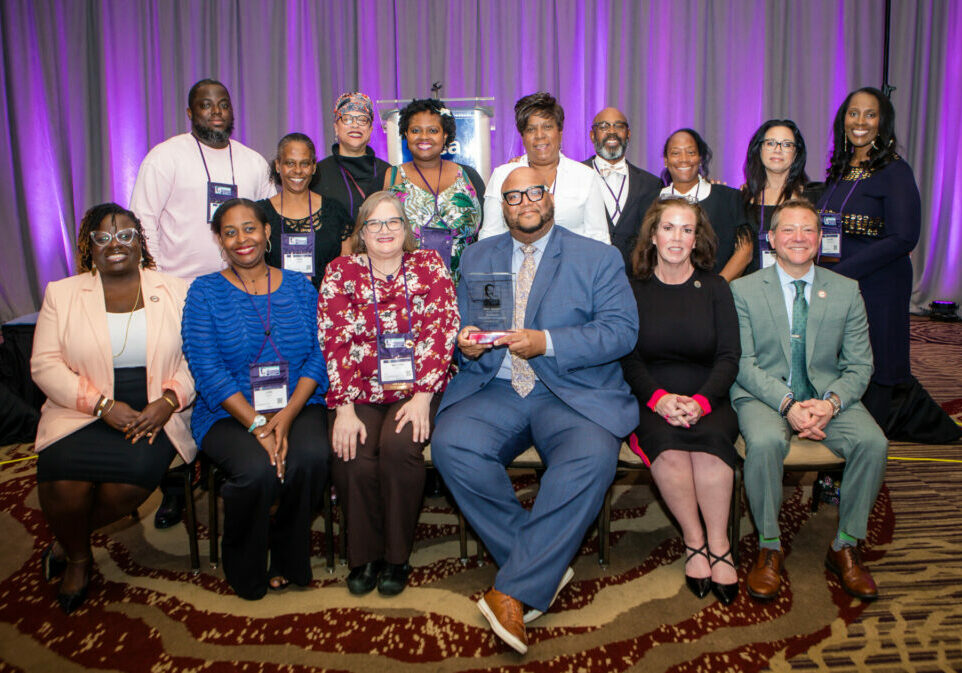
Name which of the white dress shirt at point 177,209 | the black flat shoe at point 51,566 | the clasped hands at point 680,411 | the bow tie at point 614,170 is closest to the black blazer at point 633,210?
the bow tie at point 614,170

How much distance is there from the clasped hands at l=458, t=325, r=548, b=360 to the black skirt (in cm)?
135

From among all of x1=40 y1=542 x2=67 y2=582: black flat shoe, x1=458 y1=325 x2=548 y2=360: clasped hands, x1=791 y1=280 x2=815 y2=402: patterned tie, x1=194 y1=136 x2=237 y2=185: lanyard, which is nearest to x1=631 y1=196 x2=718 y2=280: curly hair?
x1=791 y1=280 x2=815 y2=402: patterned tie

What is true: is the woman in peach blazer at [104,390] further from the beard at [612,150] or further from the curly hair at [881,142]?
the curly hair at [881,142]

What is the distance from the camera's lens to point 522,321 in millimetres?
2699

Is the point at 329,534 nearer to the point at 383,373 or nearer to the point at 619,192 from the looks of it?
the point at 383,373

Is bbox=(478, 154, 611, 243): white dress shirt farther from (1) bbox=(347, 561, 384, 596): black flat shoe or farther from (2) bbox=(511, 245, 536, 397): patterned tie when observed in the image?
(1) bbox=(347, 561, 384, 596): black flat shoe

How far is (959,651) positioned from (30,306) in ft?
32.9

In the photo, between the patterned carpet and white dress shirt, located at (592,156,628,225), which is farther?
white dress shirt, located at (592,156,628,225)

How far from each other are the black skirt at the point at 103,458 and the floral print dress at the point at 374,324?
0.75 m

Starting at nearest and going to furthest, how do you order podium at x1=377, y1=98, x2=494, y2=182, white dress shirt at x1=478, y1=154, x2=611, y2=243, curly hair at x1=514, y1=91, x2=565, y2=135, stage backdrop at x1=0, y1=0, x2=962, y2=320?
white dress shirt at x1=478, y1=154, x2=611, y2=243, curly hair at x1=514, y1=91, x2=565, y2=135, podium at x1=377, y1=98, x2=494, y2=182, stage backdrop at x1=0, y1=0, x2=962, y2=320

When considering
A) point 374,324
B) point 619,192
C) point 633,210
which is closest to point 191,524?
point 374,324

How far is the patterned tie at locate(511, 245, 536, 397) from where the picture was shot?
2.70 meters

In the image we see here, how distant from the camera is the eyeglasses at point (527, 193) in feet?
8.73

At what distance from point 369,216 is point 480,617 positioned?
68.3 inches
